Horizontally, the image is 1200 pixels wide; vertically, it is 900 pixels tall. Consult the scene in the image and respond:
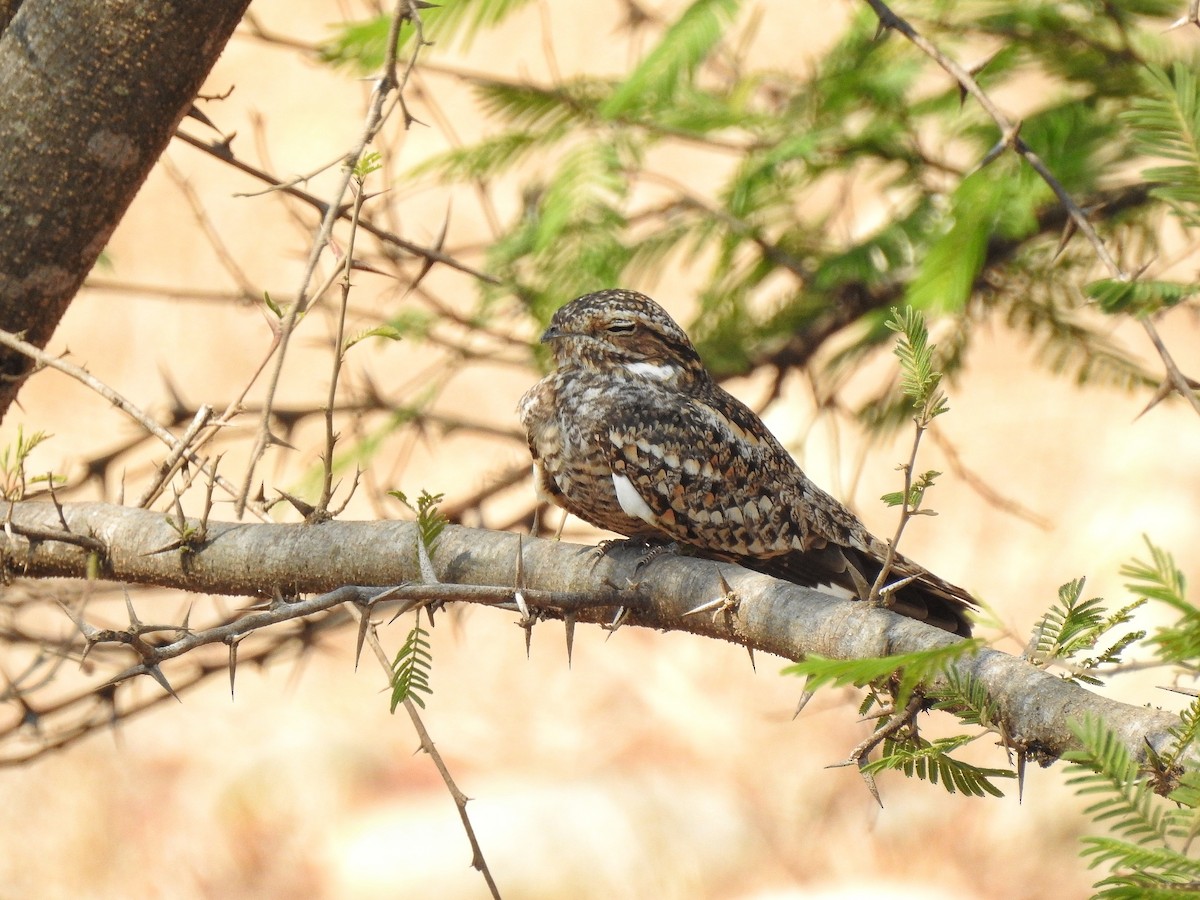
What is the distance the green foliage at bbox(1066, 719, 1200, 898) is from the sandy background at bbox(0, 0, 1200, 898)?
4777 mm

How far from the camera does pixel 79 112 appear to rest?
2.32 meters

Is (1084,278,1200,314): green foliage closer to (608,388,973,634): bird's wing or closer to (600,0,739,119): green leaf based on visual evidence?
(608,388,973,634): bird's wing

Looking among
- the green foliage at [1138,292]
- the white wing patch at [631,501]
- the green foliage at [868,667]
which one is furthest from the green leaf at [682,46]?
the green foliage at [868,667]

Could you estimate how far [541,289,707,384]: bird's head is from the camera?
339cm

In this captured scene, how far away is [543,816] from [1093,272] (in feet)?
14.4

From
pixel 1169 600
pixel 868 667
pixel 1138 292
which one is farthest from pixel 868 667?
pixel 1138 292

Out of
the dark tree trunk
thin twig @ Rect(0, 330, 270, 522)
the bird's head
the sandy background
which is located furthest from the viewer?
the sandy background

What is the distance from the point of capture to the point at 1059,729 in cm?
151

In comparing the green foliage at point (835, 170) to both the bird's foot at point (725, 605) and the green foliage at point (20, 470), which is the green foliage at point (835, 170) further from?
the bird's foot at point (725, 605)

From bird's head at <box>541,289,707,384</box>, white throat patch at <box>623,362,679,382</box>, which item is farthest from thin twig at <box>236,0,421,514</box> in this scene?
white throat patch at <box>623,362,679,382</box>

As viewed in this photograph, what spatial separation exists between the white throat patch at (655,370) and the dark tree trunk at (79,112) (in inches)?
56.1

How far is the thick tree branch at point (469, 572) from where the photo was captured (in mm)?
1838

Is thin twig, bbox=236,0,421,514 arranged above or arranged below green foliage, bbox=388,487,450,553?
above

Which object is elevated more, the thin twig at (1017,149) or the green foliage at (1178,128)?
the thin twig at (1017,149)
